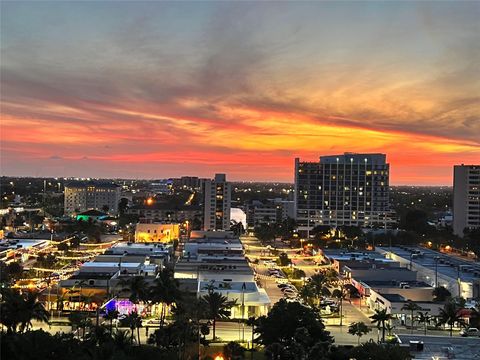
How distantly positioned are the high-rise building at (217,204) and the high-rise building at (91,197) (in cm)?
3515

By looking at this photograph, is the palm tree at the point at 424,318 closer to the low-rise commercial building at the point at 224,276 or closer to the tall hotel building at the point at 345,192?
the low-rise commercial building at the point at 224,276

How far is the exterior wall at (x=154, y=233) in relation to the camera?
5147cm

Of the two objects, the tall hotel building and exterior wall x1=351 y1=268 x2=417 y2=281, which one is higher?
the tall hotel building

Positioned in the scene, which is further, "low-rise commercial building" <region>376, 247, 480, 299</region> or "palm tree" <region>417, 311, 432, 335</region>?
"low-rise commercial building" <region>376, 247, 480, 299</region>

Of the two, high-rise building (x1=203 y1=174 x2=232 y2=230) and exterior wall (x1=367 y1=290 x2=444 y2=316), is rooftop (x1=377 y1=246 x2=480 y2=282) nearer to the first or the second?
exterior wall (x1=367 y1=290 x2=444 y2=316)

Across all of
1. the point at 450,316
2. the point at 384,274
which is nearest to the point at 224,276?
the point at 384,274

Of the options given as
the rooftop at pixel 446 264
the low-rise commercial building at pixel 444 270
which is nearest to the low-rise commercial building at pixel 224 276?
the low-rise commercial building at pixel 444 270

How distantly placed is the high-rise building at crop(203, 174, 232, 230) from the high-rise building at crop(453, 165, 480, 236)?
26129 mm

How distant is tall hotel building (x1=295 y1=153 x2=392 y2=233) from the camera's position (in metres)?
65.8

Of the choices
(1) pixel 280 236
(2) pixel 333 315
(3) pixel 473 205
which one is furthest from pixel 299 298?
(3) pixel 473 205

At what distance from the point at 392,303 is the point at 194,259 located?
46.8 ft

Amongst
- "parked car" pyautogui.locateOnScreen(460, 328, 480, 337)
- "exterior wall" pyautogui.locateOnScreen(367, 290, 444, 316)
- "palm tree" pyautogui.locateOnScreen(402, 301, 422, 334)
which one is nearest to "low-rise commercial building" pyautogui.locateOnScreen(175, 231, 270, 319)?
"exterior wall" pyautogui.locateOnScreen(367, 290, 444, 316)

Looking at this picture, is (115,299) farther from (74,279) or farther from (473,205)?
(473,205)

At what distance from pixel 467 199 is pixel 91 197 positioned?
61.8 metres
